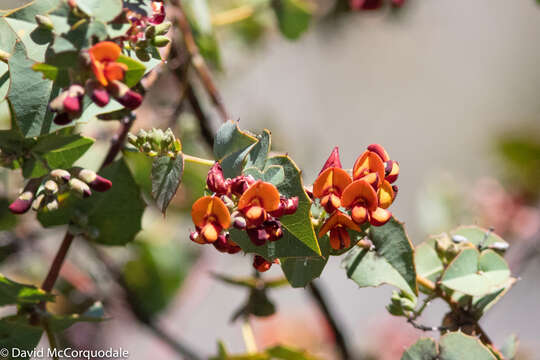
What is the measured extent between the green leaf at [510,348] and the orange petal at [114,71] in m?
0.50

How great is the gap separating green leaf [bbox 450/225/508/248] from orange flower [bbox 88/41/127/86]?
40 cm

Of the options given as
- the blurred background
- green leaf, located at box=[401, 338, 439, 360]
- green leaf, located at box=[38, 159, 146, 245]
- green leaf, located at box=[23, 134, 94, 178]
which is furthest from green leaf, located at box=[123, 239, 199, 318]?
green leaf, located at box=[401, 338, 439, 360]

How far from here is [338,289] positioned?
2105 millimetres

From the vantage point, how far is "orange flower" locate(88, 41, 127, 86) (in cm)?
42

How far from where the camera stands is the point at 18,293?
551 mm

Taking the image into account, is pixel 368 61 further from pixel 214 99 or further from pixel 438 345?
pixel 438 345

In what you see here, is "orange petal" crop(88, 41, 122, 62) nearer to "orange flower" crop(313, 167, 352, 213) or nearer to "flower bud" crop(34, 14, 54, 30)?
"flower bud" crop(34, 14, 54, 30)

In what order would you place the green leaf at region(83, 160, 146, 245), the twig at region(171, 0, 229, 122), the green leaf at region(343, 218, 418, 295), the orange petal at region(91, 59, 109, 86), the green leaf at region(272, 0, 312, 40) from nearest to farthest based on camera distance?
1. the orange petal at region(91, 59, 109, 86)
2. the green leaf at region(343, 218, 418, 295)
3. the green leaf at region(83, 160, 146, 245)
4. the twig at region(171, 0, 229, 122)
5. the green leaf at region(272, 0, 312, 40)

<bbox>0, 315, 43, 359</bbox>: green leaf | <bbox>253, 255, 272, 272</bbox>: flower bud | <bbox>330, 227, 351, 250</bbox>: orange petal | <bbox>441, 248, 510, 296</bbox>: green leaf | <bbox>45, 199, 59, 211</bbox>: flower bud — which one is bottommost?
<bbox>0, 315, 43, 359</bbox>: green leaf

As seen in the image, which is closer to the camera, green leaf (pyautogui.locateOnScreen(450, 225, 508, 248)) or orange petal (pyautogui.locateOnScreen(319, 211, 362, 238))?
orange petal (pyautogui.locateOnScreen(319, 211, 362, 238))

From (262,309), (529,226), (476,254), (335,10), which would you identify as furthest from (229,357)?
(335,10)

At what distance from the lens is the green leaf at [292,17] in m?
0.93

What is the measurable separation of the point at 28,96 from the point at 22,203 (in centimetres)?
9

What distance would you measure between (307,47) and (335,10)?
0.81 metres
